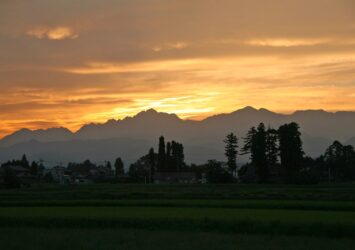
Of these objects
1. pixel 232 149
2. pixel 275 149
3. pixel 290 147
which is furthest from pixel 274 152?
pixel 232 149

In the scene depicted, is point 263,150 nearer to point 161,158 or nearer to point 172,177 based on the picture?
point 172,177

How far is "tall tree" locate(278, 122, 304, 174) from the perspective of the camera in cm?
8162

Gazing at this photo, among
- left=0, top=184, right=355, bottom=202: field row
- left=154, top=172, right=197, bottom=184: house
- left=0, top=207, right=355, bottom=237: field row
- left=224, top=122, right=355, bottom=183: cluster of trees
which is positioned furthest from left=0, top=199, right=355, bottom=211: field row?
left=154, top=172, right=197, bottom=184: house

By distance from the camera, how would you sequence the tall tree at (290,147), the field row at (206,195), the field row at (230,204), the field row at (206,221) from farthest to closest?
the tall tree at (290,147)
the field row at (206,195)
the field row at (230,204)
the field row at (206,221)

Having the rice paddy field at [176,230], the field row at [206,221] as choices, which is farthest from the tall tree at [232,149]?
the field row at [206,221]

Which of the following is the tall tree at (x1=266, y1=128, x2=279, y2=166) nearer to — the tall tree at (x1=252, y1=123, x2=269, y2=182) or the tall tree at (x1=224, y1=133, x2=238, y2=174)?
the tall tree at (x1=252, y1=123, x2=269, y2=182)

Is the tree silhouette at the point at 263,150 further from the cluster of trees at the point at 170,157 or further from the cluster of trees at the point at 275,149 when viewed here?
the cluster of trees at the point at 170,157

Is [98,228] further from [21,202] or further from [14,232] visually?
[21,202]

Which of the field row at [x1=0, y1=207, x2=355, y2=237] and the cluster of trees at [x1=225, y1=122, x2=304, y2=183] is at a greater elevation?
the cluster of trees at [x1=225, y1=122, x2=304, y2=183]

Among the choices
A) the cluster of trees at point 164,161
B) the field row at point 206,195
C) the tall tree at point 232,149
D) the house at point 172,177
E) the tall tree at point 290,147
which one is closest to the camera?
the field row at point 206,195

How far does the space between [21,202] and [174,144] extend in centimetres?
8315

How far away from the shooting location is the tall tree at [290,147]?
81.6 meters

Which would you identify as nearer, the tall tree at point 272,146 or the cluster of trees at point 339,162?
the tall tree at point 272,146

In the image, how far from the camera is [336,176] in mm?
98188
